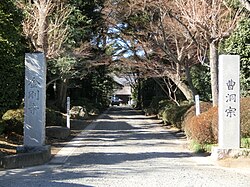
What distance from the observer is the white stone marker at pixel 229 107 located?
442 inches

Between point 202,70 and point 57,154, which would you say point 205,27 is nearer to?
point 57,154

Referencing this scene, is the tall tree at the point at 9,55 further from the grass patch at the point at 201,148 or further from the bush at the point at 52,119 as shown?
the bush at the point at 52,119

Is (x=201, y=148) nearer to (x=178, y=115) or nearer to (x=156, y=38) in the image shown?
(x=178, y=115)

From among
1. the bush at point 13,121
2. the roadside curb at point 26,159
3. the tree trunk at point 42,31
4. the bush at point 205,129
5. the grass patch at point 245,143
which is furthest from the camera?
the tree trunk at point 42,31

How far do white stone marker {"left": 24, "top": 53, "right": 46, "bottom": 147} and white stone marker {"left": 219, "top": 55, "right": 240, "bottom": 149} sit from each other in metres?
4.96

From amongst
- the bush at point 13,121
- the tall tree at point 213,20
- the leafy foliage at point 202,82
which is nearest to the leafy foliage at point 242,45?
the tall tree at point 213,20

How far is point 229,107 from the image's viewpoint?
11258 mm

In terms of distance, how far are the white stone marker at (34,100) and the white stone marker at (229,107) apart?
4.96m

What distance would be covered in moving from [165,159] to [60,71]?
11.5m

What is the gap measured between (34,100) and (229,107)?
5398mm

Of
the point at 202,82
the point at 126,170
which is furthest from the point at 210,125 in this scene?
the point at 202,82

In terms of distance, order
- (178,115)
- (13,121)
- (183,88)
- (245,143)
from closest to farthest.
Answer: (245,143) → (13,121) → (178,115) → (183,88)

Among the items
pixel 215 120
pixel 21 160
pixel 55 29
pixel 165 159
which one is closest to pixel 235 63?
pixel 215 120

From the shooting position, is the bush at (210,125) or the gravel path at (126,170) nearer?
the gravel path at (126,170)
